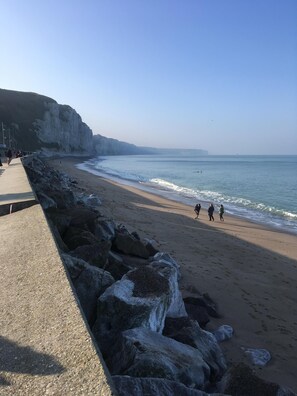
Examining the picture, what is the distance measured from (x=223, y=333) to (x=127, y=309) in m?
2.83

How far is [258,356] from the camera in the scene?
6.04 m

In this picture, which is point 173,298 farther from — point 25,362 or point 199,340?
point 25,362

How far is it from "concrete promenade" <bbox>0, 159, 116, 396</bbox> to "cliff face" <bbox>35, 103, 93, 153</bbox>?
11935cm

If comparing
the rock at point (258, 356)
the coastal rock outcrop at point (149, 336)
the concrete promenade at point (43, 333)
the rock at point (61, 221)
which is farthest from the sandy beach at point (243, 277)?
the concrete promenade at point (43, 333)

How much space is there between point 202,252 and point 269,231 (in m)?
8.72

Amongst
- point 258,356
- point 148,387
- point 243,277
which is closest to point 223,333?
point 258,356

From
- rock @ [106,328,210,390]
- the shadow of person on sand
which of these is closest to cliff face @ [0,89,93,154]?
rock @ [106,328,210,390]

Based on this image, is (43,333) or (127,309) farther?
(127,309)

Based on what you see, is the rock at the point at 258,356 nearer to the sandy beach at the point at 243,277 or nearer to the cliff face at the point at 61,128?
the sandy beach at the point at 243,277

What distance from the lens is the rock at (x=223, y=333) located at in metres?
6.49

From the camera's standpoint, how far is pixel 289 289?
10.3m

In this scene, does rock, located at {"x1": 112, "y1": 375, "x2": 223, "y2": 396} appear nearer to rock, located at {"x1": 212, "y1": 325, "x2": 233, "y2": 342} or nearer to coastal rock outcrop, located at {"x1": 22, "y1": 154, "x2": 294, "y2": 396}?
coastal rock outcrop, located at {"x1": 22, "y1": 154, "x2": 294, "y2": 396}

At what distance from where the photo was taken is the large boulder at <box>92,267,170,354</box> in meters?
4.45

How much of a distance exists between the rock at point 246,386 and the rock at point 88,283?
1821 millimetres
